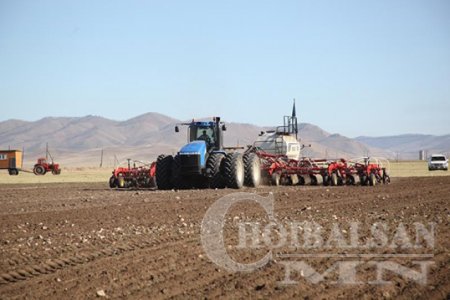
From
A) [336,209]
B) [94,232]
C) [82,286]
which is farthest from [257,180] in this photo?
[82,286]

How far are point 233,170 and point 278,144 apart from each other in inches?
418

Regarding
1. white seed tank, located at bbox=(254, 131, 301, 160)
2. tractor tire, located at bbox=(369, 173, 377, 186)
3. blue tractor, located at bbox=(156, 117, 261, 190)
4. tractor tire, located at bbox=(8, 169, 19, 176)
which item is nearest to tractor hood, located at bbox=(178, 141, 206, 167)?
blue tractor, located at bbox=(156, 117, 261, 190)

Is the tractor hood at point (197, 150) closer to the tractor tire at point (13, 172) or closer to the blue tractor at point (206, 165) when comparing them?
the blue tractor at point (206, 165)

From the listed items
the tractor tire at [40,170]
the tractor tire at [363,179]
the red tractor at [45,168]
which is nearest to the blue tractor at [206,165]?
the tractor tire at [363,179]

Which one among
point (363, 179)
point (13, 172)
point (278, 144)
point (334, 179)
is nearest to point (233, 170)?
point (334, 179)

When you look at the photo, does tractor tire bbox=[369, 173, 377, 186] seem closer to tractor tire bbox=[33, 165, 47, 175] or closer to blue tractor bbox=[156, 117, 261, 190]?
blue tractor bbox=[156, 117, 261, 190]

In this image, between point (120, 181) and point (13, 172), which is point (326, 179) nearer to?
point (120, 181)

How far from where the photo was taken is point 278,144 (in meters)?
33.4

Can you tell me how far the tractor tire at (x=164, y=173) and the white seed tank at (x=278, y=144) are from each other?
10.1 m

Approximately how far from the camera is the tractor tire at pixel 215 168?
23.3 meters

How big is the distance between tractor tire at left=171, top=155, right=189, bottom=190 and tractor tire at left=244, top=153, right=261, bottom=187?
7.34 feet

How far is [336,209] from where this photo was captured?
1537 cm

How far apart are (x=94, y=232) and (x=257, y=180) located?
45.6ft

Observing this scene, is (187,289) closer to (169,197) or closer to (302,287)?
(302,287)
